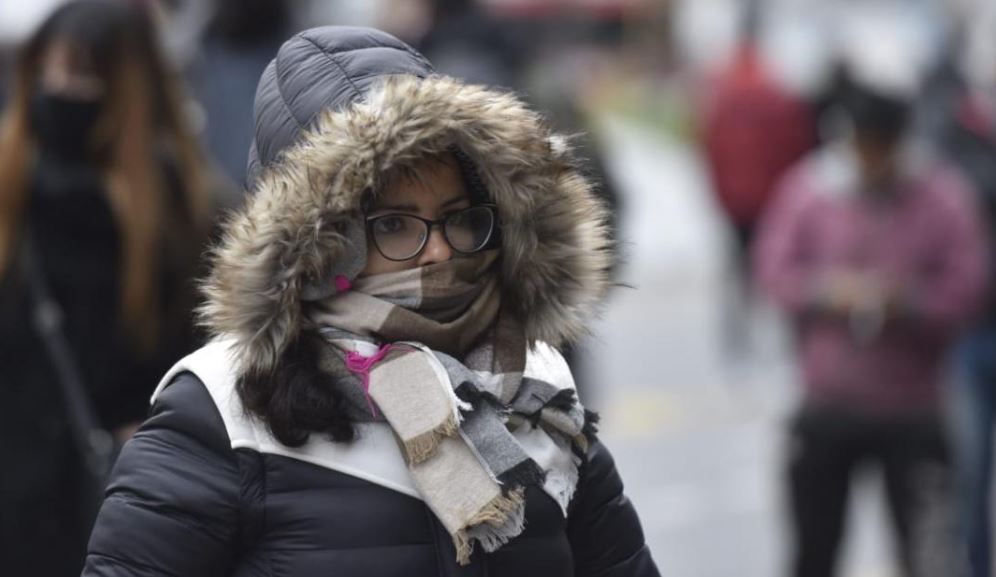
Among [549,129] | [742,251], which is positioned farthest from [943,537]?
[742,251]

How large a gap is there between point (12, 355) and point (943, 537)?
3.38 metres

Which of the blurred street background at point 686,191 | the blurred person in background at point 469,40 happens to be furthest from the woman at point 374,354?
Result: the blurred person in background at point 469,40

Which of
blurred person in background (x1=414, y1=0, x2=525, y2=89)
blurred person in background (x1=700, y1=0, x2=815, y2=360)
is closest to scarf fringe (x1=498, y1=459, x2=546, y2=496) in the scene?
blurred person in background (x1=414, y1=0, x2=525, y2=89)

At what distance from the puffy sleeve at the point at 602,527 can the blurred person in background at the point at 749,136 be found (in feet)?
30.4

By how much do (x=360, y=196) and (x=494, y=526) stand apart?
0.47 metres

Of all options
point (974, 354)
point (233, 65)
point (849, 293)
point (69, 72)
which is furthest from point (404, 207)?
point (974, 354)

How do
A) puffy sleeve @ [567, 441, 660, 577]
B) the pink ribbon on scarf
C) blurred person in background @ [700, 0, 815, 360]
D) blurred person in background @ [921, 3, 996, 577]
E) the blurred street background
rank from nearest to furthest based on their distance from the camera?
the pink ribbon on scarf → puffy sleeve @ [567, 441, 660, 577] → the blurred street background → blurred person in background @ [921, 3, 996, 577] → blurred person in background @ [700, 0, 815, 360]

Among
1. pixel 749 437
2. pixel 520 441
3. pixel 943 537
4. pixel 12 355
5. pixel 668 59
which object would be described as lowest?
pixel 668 59

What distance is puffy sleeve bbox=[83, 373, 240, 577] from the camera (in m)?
2.92

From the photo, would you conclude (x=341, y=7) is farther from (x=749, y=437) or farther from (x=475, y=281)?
(x=475, y=281)

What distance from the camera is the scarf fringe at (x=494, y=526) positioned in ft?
9.74

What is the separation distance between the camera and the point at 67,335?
4.96 metres

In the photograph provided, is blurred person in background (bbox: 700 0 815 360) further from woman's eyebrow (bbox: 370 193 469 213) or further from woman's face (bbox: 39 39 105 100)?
woman's eyebrow (bbox: 370 193 469 213)

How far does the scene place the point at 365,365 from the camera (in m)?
3.04
